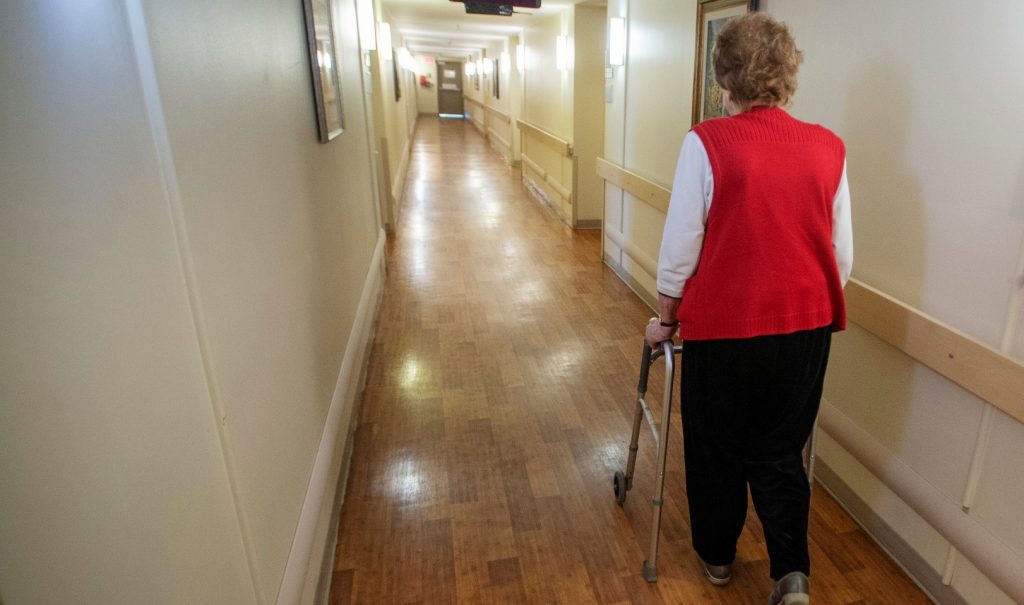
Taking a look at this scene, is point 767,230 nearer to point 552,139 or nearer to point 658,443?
point 658,443

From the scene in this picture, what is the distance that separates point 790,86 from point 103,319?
1.54 metres

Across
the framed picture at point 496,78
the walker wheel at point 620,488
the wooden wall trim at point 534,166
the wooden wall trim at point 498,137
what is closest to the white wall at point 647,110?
the walker wheel at point 620,488

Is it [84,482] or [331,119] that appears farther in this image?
[331,119]

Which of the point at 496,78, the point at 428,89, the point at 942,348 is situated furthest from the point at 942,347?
the point at 428,89

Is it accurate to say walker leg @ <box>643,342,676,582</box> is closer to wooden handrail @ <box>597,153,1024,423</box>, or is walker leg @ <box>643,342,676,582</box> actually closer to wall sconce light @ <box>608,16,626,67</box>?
wooden handrail @ <box>597,153,1024,423</box>

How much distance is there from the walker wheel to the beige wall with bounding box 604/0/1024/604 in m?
0.86

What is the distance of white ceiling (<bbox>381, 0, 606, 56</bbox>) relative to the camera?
23.6 ft

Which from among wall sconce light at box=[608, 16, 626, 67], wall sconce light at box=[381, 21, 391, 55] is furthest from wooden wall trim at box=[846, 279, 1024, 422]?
wall sconce light at box=[381, 21, 391, 55]

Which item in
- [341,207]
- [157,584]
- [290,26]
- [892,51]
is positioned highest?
[290,26]

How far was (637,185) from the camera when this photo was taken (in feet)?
14.5

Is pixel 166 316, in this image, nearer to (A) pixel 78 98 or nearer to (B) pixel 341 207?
(A) pixel 78 98

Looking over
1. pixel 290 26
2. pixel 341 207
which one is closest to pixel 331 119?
pixel 341 207

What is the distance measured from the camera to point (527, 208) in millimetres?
7914

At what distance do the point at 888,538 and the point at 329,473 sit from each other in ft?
6.58
